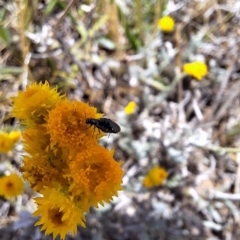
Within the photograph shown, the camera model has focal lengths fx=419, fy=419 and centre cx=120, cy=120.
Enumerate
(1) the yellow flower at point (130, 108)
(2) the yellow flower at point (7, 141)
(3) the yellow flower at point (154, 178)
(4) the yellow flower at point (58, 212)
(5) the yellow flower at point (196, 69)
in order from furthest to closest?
(5) the yellow flower at point (196, 69) → (1) the yellow flower at point (130, 108) → (3) the yellow flower at point (154, 178) → (2) the yellow flower at point (7, 141) → (4) the yellow flower at point (58, 212)

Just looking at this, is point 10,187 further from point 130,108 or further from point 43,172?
point 130,108

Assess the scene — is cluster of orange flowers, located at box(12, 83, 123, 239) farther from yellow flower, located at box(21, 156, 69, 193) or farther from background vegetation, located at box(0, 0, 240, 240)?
background vegetation, located at box(0, 0, 240, 240)

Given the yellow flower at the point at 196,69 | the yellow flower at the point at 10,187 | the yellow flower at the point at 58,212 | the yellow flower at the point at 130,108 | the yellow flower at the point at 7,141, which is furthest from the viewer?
the yellow flower at the point at 196,69

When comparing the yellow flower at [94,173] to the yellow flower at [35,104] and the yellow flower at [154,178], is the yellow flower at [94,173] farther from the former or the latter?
the yellow flower at [154,178]

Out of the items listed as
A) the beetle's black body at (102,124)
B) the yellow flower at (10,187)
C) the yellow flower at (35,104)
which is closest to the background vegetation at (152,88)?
the yellow flower at (10,187)

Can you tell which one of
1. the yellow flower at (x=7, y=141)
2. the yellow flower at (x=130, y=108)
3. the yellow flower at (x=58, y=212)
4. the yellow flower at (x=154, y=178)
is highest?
the yellow flower at (x=58, y=212)

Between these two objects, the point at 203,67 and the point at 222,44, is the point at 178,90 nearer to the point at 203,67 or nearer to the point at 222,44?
the point at 203,67

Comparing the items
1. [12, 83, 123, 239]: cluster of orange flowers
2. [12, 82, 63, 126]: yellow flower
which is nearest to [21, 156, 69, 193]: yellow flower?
[12, 83, 123, 239]: cluster of orange flowers
